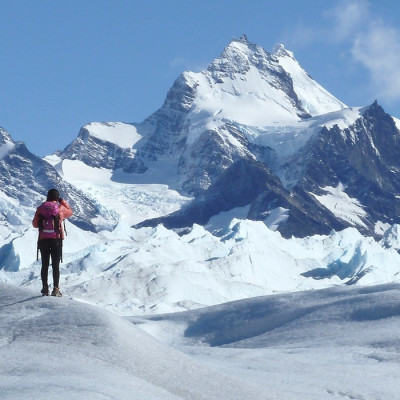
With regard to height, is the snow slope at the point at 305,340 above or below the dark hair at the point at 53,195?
below

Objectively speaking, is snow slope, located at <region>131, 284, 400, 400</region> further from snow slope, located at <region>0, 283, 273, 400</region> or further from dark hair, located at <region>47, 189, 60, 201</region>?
dark hair, located at <region>47, 189, 60, 201</region>

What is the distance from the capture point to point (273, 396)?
14.5 meters

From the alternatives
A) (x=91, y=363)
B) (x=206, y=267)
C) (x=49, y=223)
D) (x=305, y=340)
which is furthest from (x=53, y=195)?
(x=206, y=267)

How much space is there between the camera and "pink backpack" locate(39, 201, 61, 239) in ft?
59.3

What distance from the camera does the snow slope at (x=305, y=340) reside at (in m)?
15.9

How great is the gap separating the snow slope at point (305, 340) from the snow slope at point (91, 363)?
0.95 m

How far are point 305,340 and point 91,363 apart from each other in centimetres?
709

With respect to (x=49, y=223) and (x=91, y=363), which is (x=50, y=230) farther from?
(x=91, y=363)

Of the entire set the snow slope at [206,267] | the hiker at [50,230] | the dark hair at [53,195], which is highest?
the snow slope at [206,267]

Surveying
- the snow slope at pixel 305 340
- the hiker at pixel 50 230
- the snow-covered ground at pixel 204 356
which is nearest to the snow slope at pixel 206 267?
the snow slope at pixel 305 340

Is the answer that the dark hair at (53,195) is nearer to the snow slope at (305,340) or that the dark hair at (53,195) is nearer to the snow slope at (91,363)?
the snow slope at (91,363)

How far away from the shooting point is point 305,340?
20.6 meters

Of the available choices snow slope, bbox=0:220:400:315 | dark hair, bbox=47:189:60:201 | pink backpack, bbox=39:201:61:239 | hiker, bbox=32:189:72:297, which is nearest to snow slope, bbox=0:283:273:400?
hiker, bbox=32:189:72:297

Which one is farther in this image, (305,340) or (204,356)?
(305,340)
